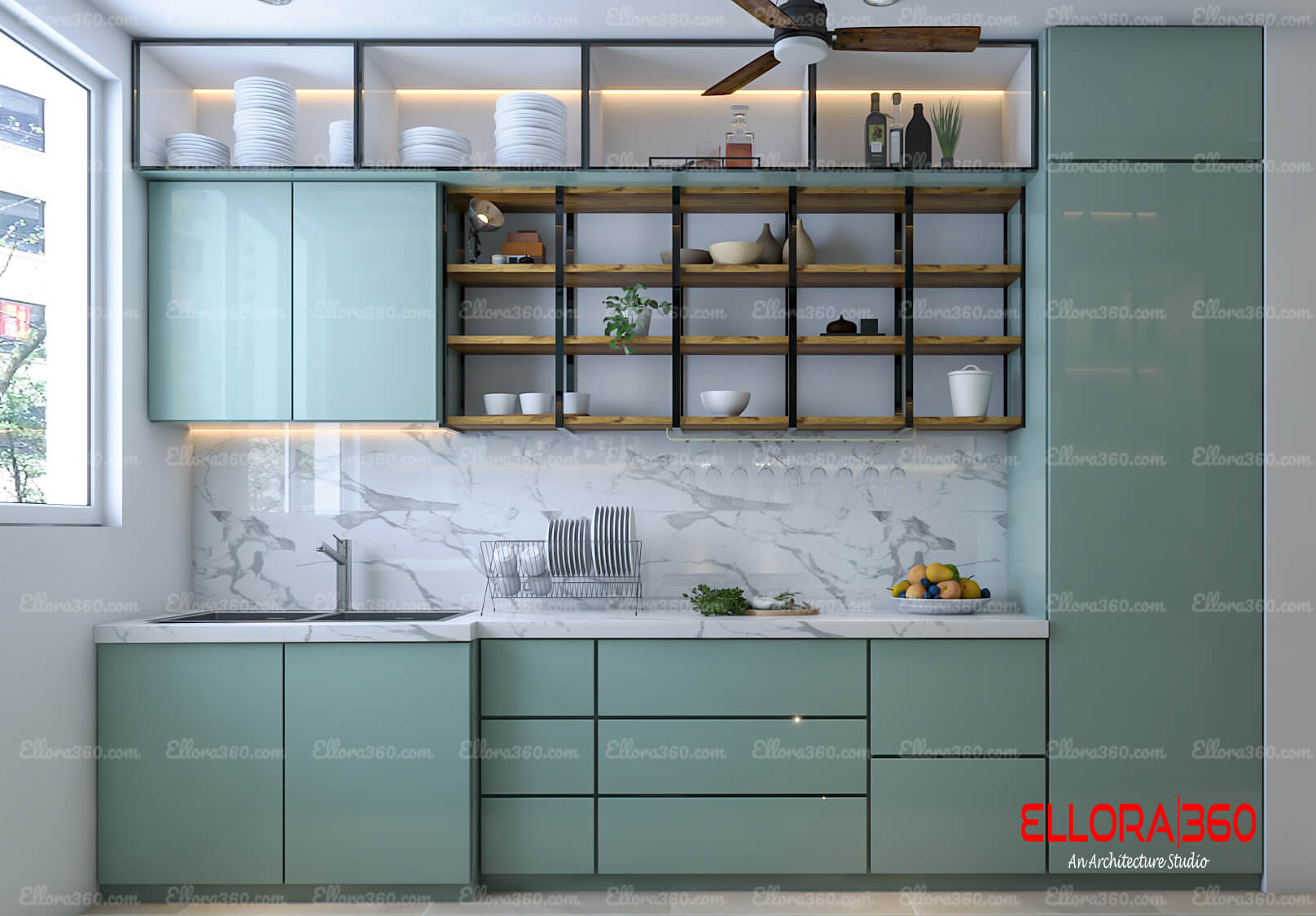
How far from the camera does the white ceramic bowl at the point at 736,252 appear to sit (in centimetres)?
343

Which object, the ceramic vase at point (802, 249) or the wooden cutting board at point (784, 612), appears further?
the ceramic vase at point (802, 249)

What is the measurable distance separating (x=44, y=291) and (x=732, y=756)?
102 inches

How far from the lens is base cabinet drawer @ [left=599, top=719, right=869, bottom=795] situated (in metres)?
3.12

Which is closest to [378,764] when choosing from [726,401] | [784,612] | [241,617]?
[241,617]

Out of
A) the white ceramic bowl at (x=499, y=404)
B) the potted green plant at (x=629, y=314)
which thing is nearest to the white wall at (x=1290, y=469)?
the potted green plant at (x=629, y=314)

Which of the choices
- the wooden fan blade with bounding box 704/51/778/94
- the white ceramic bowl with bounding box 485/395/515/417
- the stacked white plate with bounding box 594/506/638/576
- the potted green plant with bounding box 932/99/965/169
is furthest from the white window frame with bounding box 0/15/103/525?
the potted green plant with bounding box 932/99/965/169

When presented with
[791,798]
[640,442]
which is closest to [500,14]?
[640,442]

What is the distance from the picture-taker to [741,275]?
3.45 m

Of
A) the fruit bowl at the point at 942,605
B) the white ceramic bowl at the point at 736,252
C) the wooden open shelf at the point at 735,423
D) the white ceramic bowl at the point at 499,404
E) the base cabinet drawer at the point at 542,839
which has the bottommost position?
the base cabinet drawer at the point at 542,839

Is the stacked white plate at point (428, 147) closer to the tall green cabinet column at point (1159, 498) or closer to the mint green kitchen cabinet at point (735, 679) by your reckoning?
the mint green kitchen cabinet at point (735, 679)

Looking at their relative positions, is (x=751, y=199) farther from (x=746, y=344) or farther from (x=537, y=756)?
(x=537, y=756)

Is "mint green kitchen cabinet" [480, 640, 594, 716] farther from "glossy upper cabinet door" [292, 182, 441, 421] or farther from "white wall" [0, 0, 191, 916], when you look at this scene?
"white wall" [0, 0, 191, 916]

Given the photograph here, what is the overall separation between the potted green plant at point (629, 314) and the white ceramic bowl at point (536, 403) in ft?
1.02

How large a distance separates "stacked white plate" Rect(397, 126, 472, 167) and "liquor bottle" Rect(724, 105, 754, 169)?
3.15 feet
